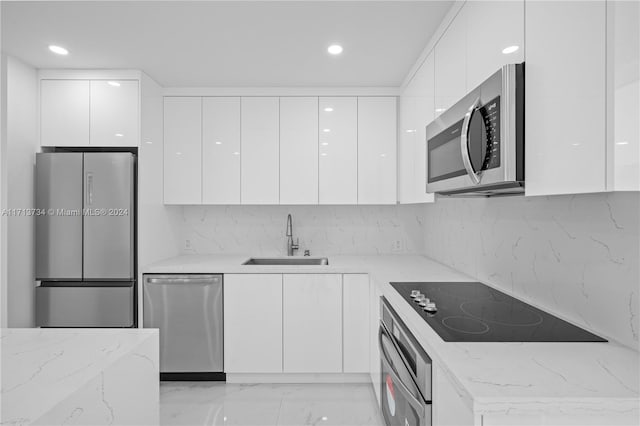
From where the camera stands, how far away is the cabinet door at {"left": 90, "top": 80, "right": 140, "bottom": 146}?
281cm

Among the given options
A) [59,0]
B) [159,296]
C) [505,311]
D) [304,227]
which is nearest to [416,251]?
[304,227]

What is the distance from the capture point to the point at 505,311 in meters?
1.57

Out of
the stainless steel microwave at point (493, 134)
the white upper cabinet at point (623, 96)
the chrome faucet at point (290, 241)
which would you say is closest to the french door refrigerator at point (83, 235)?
the chrome faucet at point (290, 241)

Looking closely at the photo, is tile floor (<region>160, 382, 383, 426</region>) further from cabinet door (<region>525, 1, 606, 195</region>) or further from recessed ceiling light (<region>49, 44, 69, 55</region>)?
recessed ceiling light (<region>49, 44, 69, 55</region>)

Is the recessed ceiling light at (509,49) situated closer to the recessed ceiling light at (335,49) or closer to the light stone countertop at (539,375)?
the light stone countertop at (539,375)

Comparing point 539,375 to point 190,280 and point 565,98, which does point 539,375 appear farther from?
point 190,280

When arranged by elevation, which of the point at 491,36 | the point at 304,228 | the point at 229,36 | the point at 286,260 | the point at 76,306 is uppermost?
the point at 229,36

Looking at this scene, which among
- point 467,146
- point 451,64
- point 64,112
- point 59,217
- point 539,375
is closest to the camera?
point 539,375

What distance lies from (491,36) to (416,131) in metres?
1.16

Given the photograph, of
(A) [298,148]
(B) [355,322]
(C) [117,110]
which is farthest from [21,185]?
(B) [355,322]

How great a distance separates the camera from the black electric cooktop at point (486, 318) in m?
1.25

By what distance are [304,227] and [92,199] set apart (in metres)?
1.76

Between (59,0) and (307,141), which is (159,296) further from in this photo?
(59,0)

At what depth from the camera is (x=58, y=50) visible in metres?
2.44
